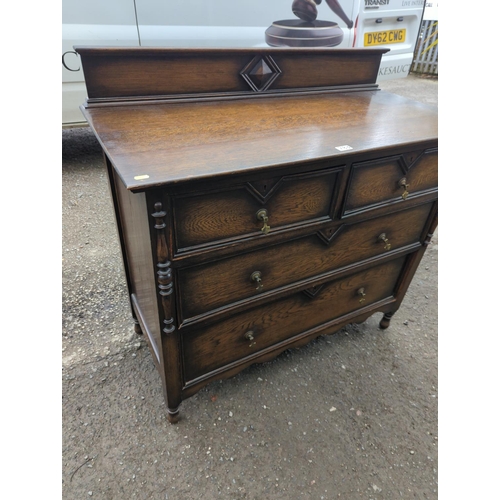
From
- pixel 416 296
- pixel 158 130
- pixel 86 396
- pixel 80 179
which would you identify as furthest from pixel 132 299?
pixel 80 179

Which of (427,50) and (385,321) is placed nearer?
(385,321)

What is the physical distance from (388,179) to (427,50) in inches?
296

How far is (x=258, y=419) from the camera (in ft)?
4.79

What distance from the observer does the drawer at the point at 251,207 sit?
3.00ft

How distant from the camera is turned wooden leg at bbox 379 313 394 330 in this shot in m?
1.85

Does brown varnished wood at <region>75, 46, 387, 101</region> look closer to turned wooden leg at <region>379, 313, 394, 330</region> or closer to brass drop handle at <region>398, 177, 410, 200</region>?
brass drop handle at <region>398, 177, 410, 200</region>

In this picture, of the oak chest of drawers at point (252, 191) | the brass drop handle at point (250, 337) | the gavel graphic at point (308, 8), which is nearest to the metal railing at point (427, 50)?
the gavel graphic at point (308, 8)

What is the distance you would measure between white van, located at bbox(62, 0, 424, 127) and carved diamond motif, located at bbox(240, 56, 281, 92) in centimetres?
133

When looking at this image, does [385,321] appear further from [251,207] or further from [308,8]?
[308,8]


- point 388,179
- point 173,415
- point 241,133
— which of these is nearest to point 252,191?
point 241,133

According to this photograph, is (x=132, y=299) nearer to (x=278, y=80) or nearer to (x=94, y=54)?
(x=94, y=54)

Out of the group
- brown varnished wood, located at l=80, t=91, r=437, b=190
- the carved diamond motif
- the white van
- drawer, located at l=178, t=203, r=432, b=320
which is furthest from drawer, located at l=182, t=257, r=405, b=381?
the white van

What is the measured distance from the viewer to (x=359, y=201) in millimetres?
1205

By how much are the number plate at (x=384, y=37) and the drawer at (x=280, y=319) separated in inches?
90.2
